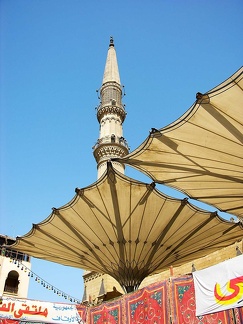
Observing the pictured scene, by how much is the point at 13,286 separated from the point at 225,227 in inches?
859

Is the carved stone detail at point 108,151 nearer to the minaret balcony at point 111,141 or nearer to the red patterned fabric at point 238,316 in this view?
the minaret balcony at point 111,141

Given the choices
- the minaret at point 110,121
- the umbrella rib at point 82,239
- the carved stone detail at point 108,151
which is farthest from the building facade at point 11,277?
the umbrella rib at point 82,239

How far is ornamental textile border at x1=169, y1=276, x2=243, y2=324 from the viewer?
6523 millimetres

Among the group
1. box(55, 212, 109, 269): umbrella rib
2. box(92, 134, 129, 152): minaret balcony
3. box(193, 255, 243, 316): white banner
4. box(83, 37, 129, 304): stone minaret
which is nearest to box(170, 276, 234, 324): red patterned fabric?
box(193, 255, 243, 316): white banner

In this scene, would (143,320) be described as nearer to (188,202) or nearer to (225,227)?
(188,202)

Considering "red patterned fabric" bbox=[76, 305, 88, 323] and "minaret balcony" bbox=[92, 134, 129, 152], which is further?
"minaret balcony" bbox=[92, 134, 129, 152]

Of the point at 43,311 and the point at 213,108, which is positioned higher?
the point at 213,108

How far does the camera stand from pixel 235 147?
793 cm

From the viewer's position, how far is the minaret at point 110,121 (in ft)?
80.8

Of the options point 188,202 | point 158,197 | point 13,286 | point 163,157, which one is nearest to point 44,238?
point 158,197

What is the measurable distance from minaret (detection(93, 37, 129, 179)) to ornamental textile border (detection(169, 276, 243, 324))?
14942mm

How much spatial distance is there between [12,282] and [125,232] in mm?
20098

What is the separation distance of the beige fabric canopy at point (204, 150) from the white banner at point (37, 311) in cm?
523

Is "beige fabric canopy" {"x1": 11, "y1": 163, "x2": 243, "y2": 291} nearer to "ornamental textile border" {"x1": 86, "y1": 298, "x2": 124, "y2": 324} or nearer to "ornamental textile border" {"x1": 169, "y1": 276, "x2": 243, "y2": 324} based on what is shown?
Answer: "ornamental textile border" {"x1": 86, "y1": 298, "x2": 124, "y2": 324}
